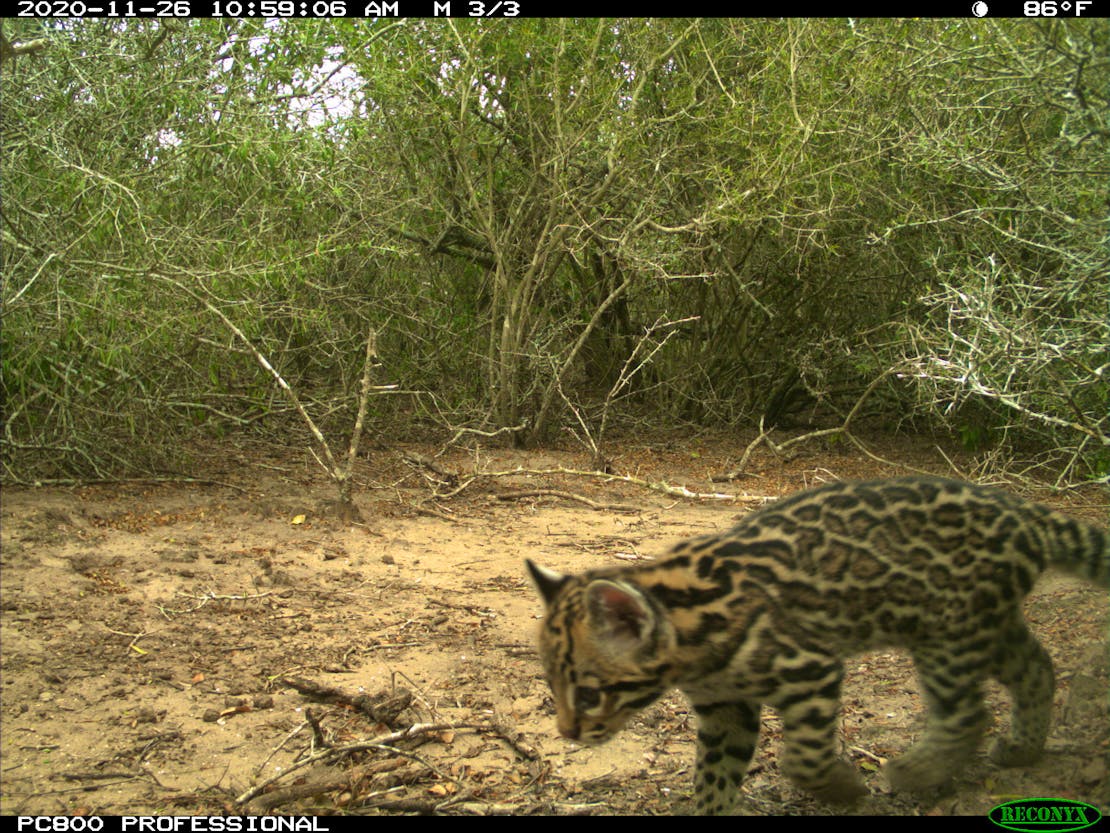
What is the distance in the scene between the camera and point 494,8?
4148mm

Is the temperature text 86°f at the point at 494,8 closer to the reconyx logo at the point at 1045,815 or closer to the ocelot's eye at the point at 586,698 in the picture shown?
the ocelot's eye at the point at 586,698

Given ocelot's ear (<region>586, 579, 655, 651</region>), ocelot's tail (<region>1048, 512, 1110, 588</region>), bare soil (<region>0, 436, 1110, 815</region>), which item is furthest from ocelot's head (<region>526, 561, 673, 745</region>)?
ocelot's tail (<region>1048, 512, 1110, 588</region>)

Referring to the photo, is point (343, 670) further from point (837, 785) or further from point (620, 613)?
point (837, 785)

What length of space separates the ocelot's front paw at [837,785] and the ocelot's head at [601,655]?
65 cm

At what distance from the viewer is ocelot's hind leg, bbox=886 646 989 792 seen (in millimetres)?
3986

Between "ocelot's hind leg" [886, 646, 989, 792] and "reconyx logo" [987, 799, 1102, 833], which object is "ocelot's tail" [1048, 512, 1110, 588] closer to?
"ocelot's hind leg" [886, 646, 989, 792]

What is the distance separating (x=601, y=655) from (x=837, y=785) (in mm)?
1048

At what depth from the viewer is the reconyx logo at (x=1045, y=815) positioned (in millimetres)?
3393

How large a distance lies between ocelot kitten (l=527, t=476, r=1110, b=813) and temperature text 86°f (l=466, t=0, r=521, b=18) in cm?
222

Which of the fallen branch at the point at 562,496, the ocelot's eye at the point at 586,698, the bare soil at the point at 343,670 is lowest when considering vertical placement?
the bare soil at the point at 343,670

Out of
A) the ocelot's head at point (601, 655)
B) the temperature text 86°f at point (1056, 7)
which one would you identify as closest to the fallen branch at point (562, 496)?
the ocelot's head at point (601, 655)

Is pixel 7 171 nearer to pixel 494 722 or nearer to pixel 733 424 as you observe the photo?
pixel 494 722

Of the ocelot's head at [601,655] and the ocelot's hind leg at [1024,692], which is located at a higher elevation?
the ocelot's head at [601,655]

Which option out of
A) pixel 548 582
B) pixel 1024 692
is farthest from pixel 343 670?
pixel 1024 692
